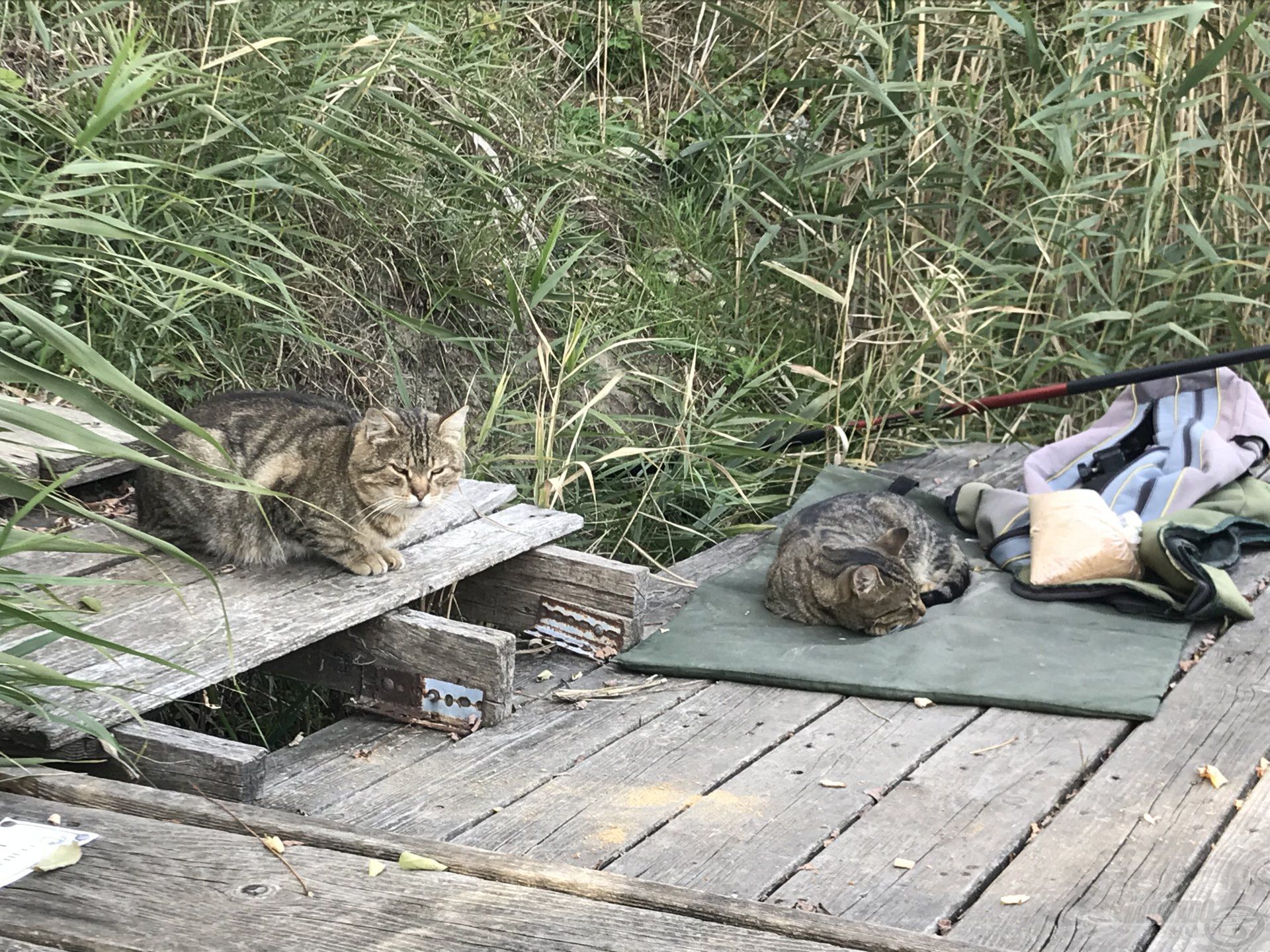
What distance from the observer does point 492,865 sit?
1948mm

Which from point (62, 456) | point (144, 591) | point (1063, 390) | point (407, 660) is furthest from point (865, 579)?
point (62, 456)

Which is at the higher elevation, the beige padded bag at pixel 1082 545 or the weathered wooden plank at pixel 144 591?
the weathered wooden plank at pixel 144 591

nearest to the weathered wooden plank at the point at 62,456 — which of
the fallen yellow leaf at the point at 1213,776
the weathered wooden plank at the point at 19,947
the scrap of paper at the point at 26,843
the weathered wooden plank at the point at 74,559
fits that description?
the weathered wooden plank at the point at 74,559

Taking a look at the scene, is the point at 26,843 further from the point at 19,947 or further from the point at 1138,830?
the point at 1138,830

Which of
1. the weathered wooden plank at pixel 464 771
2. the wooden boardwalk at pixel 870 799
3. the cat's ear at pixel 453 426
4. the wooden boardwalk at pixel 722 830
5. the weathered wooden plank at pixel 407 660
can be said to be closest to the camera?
the wooden boardwalk at pixel 722 830

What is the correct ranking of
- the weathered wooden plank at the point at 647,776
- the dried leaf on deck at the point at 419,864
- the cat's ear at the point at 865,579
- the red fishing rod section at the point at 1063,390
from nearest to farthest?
the dried leaf on deck at the point at 419,864
the weathered wooden plank at the point at 647,776
the cat's ear at the point at 865,579
the red fishing rod section at the point at 1063,390

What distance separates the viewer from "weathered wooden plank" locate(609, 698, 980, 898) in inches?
95.7

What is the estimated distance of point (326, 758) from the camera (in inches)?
114

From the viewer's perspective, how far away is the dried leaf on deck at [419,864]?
193 centimetres

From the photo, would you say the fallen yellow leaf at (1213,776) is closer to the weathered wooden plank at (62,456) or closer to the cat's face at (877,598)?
the cat's face at (877,598)

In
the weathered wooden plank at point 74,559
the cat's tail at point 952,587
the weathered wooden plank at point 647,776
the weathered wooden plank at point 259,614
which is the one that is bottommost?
the weathered wooden plank at point 647,776

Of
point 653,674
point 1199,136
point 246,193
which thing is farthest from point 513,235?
point 1199,136

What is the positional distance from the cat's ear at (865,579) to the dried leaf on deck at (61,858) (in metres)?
2.20

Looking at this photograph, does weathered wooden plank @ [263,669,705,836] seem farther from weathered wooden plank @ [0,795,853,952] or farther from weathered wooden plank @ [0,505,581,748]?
weathered wooden plank @ [0,795,853,952]
